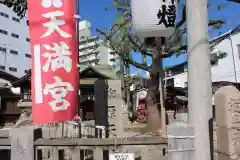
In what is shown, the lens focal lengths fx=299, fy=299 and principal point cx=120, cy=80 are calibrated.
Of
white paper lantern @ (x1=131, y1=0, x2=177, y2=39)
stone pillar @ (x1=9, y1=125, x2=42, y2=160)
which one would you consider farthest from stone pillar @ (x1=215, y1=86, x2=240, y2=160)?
stone pillar @ (x1=9, y1=125, x2=42, y2=160)

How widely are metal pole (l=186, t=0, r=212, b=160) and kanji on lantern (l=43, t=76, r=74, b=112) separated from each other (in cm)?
307

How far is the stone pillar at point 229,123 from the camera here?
17.7 feet

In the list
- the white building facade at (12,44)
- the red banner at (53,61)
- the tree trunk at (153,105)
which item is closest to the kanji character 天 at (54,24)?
the red banner at (53,61)

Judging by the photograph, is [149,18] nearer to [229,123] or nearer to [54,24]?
[54,24]

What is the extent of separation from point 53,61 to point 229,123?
13.0 feet

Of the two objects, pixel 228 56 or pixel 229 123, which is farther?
pixel 228 56

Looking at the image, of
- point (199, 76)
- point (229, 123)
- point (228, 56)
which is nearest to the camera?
point (199, 76)

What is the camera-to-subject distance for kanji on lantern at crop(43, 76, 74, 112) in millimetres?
6676

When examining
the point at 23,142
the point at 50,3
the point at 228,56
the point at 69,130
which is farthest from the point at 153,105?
the point at 228,56

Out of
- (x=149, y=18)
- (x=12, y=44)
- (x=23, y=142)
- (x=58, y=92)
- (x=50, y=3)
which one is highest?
(x=12, y=44)

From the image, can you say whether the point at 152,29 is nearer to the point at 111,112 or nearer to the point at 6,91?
the point at 111,112

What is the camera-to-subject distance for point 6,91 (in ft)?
73.2

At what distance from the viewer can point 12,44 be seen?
60.7 m

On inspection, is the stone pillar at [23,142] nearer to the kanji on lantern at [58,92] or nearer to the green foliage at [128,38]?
the kanji on lantern at [58,92]
